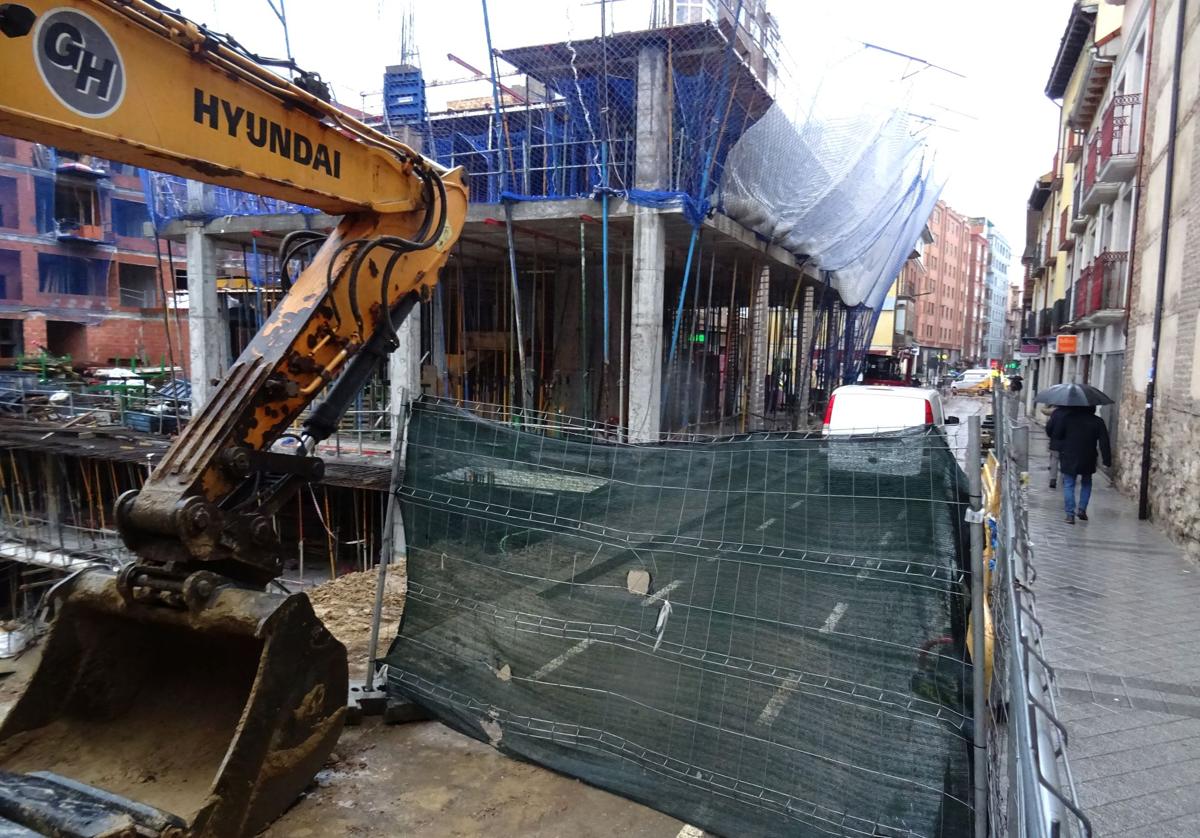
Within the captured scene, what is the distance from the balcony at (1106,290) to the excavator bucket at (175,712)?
638 inches

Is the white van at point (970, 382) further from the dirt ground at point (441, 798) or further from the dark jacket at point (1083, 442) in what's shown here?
the dirt ground at point (441, 798)

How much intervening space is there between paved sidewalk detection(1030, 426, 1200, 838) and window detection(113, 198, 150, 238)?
43.1m

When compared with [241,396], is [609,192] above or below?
above

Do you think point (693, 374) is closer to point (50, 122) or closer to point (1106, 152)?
point (1106, 152)

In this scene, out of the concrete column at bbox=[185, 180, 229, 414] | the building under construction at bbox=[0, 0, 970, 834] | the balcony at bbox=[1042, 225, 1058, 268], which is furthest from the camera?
the balcony at bbox=[1042, 225, 1058, 268]

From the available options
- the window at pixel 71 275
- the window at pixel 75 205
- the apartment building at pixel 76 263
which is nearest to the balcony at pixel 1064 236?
the apartment building at pixel 76 263

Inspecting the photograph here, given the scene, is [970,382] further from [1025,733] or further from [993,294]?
[993,294]

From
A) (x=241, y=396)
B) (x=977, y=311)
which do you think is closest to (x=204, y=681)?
(x=241, y=396)

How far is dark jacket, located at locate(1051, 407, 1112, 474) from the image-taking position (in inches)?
396

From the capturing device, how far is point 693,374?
65.8 ft

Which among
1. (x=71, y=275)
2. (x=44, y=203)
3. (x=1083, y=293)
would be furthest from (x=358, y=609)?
(x=44, y=203)

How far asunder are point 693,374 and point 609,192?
9.61 meters

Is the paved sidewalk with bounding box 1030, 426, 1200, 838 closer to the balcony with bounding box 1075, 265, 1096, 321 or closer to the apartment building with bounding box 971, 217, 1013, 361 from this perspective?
the balcony with bounding box 1075, 265, 1096, 321

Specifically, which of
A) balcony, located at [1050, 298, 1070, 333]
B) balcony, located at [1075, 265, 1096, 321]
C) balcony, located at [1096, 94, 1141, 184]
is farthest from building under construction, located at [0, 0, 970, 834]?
balcony, located at [1050, 298, 1070, 333]
